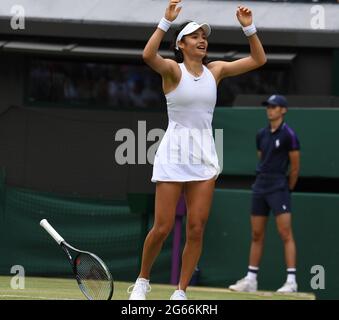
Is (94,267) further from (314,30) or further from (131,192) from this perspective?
(314,30)

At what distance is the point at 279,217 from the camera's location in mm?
11805

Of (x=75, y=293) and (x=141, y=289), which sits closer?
(x=141, y=289)

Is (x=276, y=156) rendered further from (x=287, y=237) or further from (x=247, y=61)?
(x=247, y=61)

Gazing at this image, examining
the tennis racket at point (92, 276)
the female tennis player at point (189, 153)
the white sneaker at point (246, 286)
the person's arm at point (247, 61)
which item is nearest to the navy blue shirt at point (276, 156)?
the white sneaker at point (246, 286)

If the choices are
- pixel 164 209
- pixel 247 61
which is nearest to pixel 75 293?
pixel 164 209

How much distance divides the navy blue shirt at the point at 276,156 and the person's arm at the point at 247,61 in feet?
10.8

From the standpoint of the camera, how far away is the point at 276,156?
11.9 m

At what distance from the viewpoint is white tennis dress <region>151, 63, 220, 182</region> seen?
8273 millimetres

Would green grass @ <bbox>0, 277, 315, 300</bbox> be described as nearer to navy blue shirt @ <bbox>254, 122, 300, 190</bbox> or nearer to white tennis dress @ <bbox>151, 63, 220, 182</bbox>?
navy blue shirt @ <bbox>254, 122, 300, 190</bbox>

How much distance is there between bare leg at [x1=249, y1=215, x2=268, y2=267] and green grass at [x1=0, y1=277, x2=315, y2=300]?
431mm

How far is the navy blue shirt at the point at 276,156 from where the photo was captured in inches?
465

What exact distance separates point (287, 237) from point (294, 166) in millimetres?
715
